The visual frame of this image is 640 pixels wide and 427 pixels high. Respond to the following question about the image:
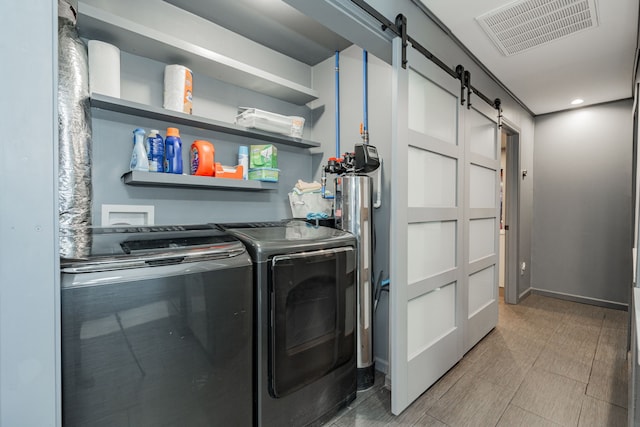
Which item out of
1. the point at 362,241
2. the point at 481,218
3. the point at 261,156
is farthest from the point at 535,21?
the point at 261,156

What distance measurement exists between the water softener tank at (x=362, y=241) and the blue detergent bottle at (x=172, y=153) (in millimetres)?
1041

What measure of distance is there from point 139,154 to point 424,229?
5.92ft

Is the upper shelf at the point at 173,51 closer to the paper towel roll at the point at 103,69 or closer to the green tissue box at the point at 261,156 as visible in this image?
the paper towel roll at the point at 103,69

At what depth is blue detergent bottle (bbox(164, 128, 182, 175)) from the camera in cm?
173

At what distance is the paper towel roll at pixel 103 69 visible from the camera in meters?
1.48

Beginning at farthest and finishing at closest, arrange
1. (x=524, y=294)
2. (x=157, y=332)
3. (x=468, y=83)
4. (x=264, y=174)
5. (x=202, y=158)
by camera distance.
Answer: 1. (x=524, y=294)
2. (x=468, y=83)
3. (x=264, y=174)
4. (x=202, y=158)
5. (x=157, y=332)

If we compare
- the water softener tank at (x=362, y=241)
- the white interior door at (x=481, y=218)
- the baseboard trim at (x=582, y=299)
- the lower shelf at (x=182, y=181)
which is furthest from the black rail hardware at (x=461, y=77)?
the baseboard trim at (x=582, y=299)

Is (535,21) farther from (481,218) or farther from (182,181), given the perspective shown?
(182,181)

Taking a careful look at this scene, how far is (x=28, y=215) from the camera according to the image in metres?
0.66

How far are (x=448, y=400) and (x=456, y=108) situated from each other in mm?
2030

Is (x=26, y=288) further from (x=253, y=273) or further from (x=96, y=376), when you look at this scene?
(x=253, y=273)

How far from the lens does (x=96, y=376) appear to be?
91 centimetres

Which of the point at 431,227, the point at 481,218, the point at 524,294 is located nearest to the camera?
the point at 431,227

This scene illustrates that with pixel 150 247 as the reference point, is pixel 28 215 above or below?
above
